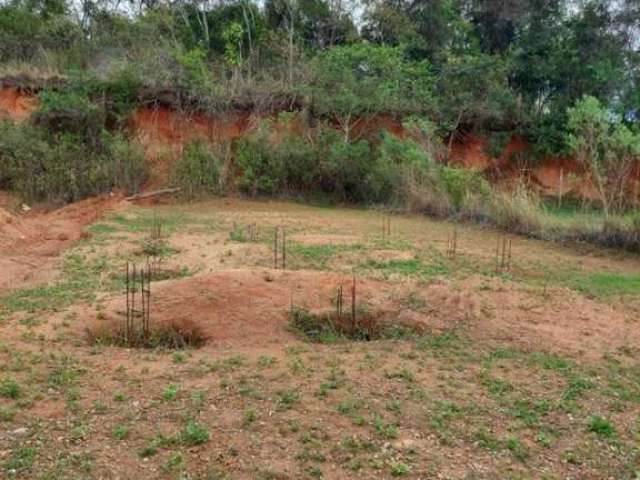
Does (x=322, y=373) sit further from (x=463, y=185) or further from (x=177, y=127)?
(x=177, y=127)

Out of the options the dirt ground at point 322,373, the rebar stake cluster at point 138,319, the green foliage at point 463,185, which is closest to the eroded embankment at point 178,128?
the green foliage at point 463,185

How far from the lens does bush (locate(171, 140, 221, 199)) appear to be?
1544cm

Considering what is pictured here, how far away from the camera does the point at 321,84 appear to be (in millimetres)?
17062

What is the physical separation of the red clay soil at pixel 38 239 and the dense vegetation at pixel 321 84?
2.45 metres

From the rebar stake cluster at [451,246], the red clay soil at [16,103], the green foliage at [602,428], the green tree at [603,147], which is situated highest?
the red clay soil at [16,103]

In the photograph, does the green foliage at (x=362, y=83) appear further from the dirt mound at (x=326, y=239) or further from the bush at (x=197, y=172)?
the dirt mound at (x=326, y=239)

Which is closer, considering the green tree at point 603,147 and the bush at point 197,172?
the green tree at point 603,147

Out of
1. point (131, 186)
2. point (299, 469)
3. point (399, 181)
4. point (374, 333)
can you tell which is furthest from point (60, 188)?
point (299, 469)

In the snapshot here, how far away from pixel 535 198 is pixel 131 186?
9.22m

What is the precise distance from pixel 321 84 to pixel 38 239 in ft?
31.6

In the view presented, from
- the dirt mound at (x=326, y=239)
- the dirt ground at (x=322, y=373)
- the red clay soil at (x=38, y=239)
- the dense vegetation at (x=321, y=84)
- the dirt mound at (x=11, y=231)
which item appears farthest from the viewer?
the dense vegetation at (x=321, y=84)

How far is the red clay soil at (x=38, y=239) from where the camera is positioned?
7.23m

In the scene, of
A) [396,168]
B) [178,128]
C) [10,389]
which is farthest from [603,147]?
[178,128]

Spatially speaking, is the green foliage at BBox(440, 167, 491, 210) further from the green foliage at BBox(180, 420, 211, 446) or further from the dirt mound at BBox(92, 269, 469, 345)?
the green foliage at BBox(180, 420, 211, 446)
